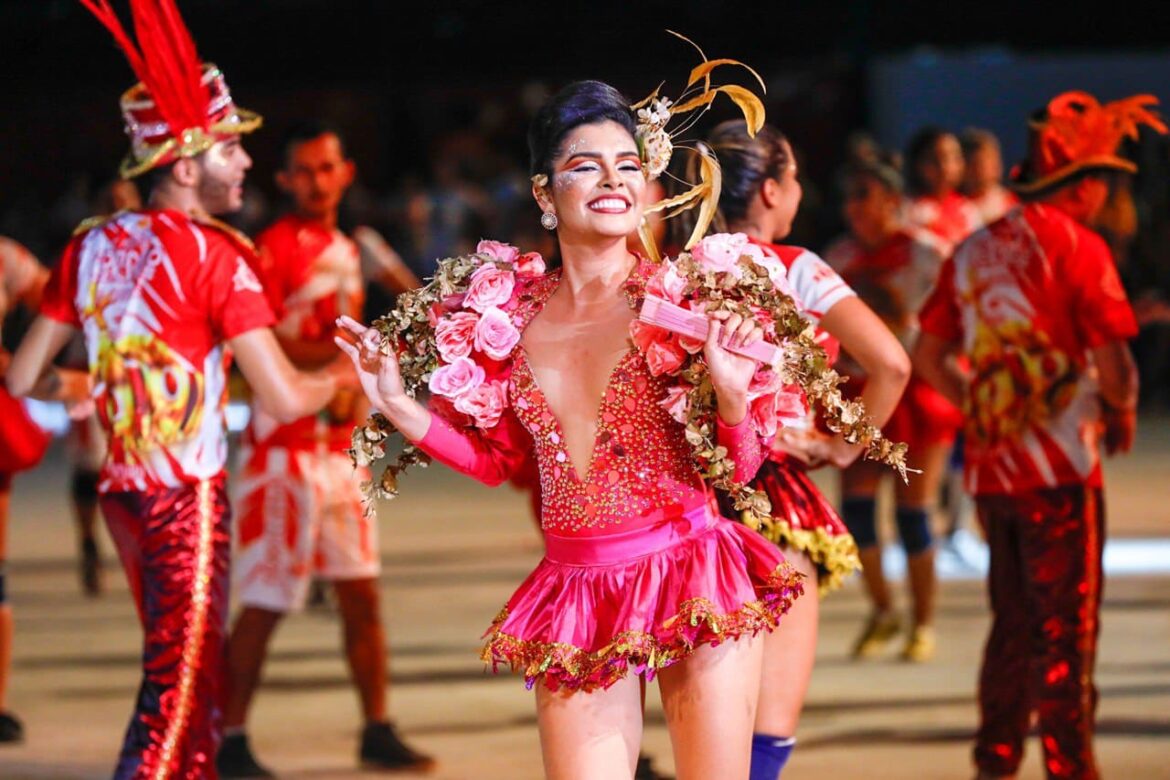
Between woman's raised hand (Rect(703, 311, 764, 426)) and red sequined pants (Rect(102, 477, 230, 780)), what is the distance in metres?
1.76

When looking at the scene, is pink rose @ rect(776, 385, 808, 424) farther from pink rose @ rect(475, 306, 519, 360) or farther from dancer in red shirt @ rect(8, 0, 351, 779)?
dancer in red shirt @ rect(8, 0, 351, 779)

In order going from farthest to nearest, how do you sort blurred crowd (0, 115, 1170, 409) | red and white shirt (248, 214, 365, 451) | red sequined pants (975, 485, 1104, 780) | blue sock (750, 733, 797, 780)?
blurred crowd (0, 115, 1170, 409)
red and white shirt (248, 214, 365, 451)
red sequined pants (975, 485, 1104, 780)
blue sock (750, 733, 797, 780)

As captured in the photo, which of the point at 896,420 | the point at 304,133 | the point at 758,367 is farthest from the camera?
the point at 896,420

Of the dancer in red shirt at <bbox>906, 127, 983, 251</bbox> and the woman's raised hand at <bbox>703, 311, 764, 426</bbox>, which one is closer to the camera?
the woman's raised hand at <bbox>703, 311, 764, 426</bbox>

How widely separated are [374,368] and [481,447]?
28 centimetres

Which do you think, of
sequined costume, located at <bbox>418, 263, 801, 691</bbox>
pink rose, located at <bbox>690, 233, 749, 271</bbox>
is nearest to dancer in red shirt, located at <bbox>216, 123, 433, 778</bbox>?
sequined costume, located at <bbox>418, 263, 801, 691</bbox>

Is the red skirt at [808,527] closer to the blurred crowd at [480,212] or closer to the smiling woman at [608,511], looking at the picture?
the smiling woman at [608,511]

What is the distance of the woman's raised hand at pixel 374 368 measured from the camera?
337cm

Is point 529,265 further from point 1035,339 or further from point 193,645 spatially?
point 1035,339

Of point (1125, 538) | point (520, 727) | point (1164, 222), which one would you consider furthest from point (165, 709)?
point (1164, 222)

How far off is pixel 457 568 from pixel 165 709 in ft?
17.2

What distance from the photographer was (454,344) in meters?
3.46

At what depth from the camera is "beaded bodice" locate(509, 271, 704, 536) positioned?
11.0 ft

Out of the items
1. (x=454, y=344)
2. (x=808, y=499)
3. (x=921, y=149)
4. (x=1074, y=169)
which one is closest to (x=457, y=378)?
(x=454, y=344)
